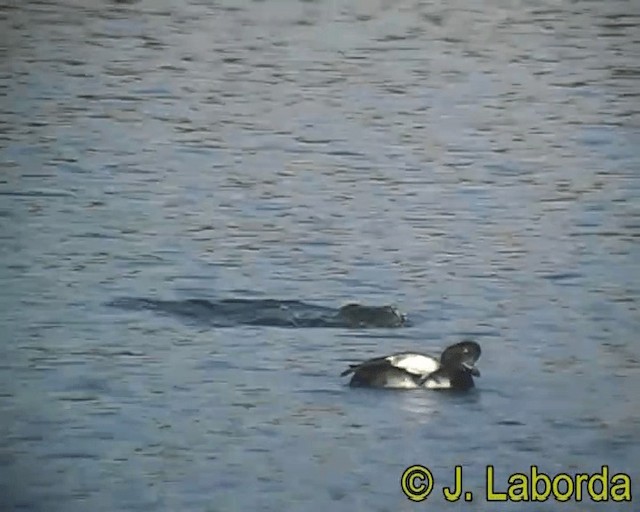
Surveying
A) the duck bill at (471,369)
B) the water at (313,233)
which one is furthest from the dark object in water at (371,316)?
the duck bill at (471,369)

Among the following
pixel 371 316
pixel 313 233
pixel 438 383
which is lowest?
pixel 438 383

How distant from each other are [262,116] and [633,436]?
0.88 meters

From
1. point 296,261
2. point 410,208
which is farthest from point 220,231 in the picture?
point 410,208

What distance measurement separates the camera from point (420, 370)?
3.02m

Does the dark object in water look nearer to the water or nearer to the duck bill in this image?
the water

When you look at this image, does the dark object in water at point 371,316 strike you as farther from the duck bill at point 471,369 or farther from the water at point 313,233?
the duck bill at point 471,369

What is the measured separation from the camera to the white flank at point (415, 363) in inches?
119

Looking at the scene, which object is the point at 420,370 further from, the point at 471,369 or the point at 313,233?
the point at 313,233

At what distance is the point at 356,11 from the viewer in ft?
9.97

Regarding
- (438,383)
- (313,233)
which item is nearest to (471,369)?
(438,383)

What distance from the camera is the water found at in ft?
9.92

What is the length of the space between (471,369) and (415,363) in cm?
10

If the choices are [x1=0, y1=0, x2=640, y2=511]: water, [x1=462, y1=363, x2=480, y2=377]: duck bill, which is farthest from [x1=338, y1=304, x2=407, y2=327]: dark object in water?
[x1=462, y1=363, x2=480, y2=377]: duck bill

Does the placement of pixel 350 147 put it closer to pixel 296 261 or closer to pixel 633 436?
pixel 296 261
